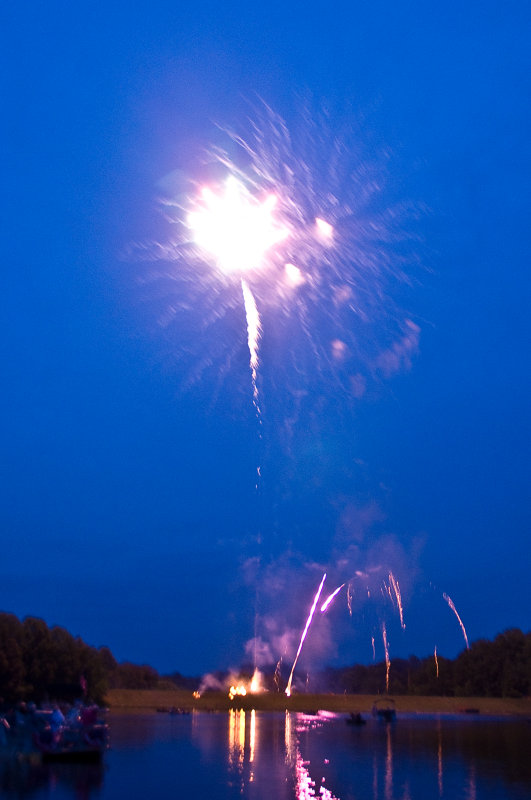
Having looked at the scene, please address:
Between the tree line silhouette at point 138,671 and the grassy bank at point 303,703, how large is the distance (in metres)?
7.01

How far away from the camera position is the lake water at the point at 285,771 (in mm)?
24016

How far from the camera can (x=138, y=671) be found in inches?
5561

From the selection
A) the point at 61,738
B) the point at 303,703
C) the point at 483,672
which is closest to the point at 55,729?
the point at 61,738

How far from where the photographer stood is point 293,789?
24391mm

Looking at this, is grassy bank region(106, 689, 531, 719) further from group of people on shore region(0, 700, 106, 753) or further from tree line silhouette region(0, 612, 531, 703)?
group of people on shore region(0, 700, 106, 753)

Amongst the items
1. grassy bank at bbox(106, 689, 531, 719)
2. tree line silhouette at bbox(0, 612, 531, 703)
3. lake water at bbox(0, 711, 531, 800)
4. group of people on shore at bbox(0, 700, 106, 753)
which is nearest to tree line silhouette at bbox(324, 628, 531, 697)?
tree line silhouette at bbox(0, 612, 531, 703)

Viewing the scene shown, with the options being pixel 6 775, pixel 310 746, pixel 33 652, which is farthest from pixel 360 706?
pixel 6 775

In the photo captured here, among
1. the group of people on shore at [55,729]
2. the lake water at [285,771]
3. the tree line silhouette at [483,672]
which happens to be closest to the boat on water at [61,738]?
the group of people on shore at [55,729]

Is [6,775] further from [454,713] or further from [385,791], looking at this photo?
[454,713]

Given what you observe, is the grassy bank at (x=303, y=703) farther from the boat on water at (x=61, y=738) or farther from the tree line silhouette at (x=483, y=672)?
the boat on water at (x=61, y=738)

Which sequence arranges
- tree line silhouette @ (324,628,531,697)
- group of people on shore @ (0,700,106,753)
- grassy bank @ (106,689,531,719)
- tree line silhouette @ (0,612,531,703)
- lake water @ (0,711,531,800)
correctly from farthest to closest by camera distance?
tree line silhouette @ (324,628,531,697) < grassy bank @ (106,689,531,719) < tree line silhouette @ (0,612,531,703) < group of people on shore @ (0,700,106,753) < lake water @ (0,711,531,800)

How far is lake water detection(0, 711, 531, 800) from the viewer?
2402 centimetres

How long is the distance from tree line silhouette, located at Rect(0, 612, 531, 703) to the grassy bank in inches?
276

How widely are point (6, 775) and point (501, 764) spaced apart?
18.8 m
